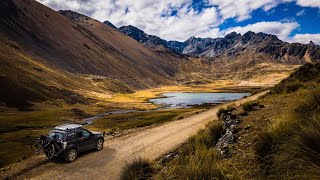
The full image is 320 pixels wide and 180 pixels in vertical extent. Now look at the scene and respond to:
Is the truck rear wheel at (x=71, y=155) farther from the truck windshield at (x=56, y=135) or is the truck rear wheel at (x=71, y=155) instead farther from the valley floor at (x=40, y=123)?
the valley floor at (x=40, y=123)

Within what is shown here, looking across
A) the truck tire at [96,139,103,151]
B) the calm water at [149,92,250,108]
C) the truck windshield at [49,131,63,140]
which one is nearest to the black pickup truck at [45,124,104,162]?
the truck windshield at [49,131,63,140]

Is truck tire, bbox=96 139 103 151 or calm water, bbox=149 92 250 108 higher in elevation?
calm water, bbox=149 92 250 108

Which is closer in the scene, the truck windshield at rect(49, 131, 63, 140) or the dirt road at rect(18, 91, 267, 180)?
the dirt road at rect(18, 91, 267, 180)

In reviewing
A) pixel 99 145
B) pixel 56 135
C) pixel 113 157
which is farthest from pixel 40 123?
pixel 113 157

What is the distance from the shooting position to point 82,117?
298 ft

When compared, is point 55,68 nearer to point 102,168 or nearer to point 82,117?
point 82,117

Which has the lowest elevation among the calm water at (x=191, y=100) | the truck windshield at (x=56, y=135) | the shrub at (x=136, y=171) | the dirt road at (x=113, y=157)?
the dirt road at (x=113, y=157)

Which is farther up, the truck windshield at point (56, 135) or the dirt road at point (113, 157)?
the truck windshield at point (56, 135)

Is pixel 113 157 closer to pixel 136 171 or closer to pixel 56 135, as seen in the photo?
pixel 56 135

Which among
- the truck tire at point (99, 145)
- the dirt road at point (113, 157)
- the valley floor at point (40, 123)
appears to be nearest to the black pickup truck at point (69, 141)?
the dirt road at point (113, 157)

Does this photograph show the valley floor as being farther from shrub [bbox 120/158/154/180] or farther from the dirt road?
shrub [bbox 120/158/154/180]

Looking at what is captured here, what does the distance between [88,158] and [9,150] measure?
1186 inches

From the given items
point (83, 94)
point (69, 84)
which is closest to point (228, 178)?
point (83, 94)

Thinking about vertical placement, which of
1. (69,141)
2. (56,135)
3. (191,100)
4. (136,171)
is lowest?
(136,171)
